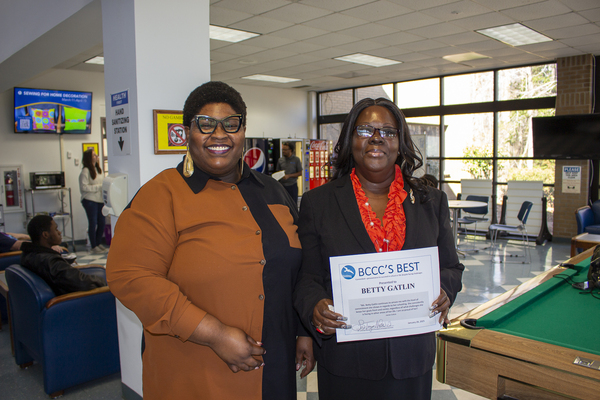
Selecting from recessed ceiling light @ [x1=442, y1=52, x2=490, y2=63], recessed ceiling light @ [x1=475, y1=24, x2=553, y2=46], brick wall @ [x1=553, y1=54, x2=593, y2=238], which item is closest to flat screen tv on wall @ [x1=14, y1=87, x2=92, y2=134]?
recessed ceiling light @ [x1=442, y1=52, x2=490, y2=63]

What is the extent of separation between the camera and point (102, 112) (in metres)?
8.23

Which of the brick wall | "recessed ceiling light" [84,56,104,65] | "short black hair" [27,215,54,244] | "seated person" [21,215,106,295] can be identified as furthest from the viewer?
the brick wall

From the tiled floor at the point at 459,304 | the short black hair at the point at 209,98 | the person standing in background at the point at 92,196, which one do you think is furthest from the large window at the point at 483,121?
the short black hair at the point at 209,98

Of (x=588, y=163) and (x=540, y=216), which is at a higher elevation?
(x=588, y=163)

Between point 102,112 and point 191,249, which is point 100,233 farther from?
point 191,249

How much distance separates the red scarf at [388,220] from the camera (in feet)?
4.92

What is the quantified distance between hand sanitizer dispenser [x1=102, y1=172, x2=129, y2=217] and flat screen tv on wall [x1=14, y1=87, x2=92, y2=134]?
599cm

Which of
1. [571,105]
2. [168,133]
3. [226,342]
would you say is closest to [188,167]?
[226,342]

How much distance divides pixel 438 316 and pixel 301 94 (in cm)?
1087

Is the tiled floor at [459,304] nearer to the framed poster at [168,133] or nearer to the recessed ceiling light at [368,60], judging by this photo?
the framed poster at [168,133]

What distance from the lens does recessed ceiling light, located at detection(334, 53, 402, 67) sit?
7373 millimetres

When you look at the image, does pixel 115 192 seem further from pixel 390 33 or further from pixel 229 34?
pixel 390 33

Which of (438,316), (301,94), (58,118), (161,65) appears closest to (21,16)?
(161,65)

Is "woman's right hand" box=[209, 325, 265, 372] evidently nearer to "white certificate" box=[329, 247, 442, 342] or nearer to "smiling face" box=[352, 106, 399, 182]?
"white certificate" box=[329, 247, 442, 342]
